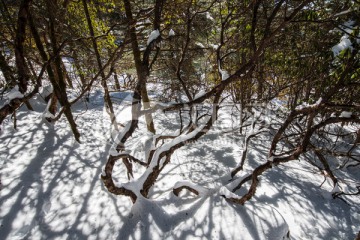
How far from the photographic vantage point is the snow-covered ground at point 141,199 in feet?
11.1

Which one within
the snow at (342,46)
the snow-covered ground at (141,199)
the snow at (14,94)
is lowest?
the snow-covered ground at (141,199)

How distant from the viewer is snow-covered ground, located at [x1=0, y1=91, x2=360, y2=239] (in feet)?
11.1

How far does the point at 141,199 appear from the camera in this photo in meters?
3.67

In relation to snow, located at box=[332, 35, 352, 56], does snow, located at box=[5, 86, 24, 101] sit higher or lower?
lower

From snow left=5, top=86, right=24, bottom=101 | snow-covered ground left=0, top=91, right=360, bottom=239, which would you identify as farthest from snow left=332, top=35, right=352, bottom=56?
snow left=5, top=86, right=24, bottom=101

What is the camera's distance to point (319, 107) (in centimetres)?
310

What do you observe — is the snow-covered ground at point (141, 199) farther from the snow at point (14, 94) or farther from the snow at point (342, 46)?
the snow at point (342, 46)

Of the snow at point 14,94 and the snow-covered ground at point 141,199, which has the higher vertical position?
the snow at point 14,94

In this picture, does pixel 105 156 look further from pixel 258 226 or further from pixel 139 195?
Answer: pixel 258 226

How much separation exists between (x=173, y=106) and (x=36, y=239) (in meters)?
2.93

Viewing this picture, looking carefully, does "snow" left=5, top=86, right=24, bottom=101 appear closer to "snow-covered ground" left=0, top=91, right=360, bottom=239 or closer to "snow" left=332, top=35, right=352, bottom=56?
"snow-covered ground" left=0, top=91, right=360, bottom=239

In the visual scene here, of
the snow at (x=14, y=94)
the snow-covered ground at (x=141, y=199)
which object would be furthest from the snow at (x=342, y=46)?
the snow at (x=14, y=94)

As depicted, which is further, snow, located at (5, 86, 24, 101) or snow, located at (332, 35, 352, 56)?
snow, located at (5, 86, 24, 101)

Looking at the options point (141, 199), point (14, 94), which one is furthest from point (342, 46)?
point (14, 94)
